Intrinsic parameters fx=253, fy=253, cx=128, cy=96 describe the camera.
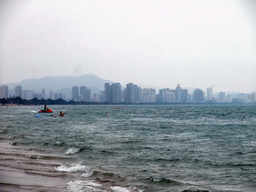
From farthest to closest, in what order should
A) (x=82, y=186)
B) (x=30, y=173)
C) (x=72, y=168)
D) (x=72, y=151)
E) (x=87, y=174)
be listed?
1. (x=72, y=151)
2. (x=72, y=168)
3. (x=87, y=174)
4. (x=30, y=173)
5. (x=82, y=186)

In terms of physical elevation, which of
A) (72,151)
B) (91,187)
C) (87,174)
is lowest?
(72,151)

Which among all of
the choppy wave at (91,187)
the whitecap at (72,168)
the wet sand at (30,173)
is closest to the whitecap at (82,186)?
the choppy wave at (91,187)

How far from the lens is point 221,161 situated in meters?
15.1

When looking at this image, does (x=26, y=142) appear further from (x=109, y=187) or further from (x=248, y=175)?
(x=248, y=175)

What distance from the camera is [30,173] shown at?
12.1 metres

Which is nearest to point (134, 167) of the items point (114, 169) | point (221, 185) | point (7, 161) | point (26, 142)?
point (114, 169)

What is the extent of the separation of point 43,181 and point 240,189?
8265mm

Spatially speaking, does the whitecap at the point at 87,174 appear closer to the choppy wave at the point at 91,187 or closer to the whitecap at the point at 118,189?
the choppy wave at the point at 91,187

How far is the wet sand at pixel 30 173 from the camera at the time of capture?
10.1 metres

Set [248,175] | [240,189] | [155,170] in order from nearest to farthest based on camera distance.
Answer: [240,189], [248,175], [155,170]

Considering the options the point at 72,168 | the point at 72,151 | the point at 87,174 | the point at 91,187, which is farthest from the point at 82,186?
the point at 72,151

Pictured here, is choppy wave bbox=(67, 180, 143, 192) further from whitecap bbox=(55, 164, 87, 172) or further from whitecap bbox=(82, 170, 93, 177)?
whitecap bbox=(55, 164, 87, 172)

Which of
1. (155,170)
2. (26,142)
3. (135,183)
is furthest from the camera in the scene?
(26,142)

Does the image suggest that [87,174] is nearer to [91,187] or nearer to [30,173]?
[91,187]
